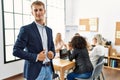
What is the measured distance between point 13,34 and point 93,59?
2253 millimetres

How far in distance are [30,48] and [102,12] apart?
448cm

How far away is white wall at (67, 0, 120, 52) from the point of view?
500 cm

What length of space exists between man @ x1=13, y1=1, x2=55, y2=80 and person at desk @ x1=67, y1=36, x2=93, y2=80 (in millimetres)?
1259

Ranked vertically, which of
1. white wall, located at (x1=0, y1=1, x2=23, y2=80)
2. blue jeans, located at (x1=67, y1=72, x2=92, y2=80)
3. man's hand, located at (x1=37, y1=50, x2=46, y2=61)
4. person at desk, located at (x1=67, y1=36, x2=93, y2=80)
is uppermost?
man's hand, located at (x1=37, y1=50, x2=46, y2=61)

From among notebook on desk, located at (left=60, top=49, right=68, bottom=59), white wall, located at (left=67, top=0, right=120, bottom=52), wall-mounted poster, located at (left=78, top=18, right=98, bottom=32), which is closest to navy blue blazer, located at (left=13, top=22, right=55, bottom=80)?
notebook on desk, located at (left=60, top=49, right=68, bottom=59)

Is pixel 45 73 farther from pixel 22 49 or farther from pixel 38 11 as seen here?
pixel 38 11

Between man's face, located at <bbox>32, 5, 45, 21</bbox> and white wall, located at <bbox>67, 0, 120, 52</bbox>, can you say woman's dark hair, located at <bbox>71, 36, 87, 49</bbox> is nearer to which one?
man's face, located at <bbox>32, 5, 45, 21</bbox>

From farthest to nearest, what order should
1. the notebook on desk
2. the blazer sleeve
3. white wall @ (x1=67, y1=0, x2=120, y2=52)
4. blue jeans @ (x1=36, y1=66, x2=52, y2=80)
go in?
white wall @ (x1=67, y1=0, x2=120, y2=52) < the notebook on desk < blue jeans @ (x1=36, y1=66, x2=52, y2=80) < the blazer sleeve

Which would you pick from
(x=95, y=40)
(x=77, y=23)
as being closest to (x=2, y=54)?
(x=95, y=40)

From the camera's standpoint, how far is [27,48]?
130 centimetres

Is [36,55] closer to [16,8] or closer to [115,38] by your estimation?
[16,8]

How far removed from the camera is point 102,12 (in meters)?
5.25

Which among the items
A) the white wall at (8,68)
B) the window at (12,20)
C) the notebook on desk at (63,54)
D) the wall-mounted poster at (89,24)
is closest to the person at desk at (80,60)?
the notebook on desk at (63,54)

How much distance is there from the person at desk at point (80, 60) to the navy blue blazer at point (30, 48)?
1.38 metres
